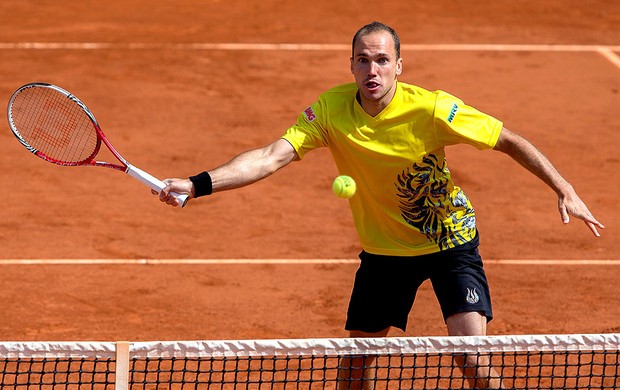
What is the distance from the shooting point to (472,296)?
20.9 feet

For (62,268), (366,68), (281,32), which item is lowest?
(62,268)

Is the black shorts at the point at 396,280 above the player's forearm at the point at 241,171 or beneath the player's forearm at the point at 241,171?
beneath

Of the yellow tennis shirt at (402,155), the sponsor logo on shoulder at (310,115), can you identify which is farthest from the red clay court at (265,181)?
the sponsor logo on shoulder at (310,115)

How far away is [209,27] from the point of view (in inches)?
663

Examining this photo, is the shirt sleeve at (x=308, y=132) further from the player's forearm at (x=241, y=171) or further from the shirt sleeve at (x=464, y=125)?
the shirt sleeve at (x=464, y=125)

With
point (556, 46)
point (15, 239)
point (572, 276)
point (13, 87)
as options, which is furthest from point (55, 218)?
point (556, 46)

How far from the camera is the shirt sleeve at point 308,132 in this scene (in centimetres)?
647

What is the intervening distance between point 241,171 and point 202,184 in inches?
11.5

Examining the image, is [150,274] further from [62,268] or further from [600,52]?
[600,52]

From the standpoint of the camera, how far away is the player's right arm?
5.93m

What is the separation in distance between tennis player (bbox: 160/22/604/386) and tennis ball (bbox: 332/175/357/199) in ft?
0.98

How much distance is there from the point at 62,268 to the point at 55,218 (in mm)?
1173

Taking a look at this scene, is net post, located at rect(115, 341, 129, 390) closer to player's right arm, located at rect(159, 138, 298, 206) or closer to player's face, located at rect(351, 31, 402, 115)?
player's right arm, located at rect(159, 138, 298, 206)

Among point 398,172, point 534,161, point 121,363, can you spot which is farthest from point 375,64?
point 121,363
